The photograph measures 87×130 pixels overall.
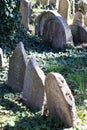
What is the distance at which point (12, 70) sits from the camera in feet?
21.6

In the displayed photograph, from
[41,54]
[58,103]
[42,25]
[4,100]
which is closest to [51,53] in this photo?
[41,54]

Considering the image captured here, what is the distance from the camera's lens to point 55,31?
9820 mm

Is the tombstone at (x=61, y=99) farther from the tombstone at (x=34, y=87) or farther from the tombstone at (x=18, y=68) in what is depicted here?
the tombstone at (x=18, y=68)

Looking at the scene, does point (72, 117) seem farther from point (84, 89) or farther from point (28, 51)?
point (28, 51)

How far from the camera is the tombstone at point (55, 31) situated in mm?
9461

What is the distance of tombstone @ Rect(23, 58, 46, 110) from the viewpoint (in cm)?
549

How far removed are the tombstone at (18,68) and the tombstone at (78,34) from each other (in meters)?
3.98

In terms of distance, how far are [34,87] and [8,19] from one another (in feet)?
10.8

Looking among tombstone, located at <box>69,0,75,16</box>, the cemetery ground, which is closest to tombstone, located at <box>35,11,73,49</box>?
the cemetery ground

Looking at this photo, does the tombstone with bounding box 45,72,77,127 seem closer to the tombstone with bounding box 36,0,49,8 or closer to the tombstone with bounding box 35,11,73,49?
the tombstone with bounding box 35,11,73,49

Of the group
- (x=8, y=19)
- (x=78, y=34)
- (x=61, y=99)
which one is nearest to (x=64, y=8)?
(x=78, y=34)

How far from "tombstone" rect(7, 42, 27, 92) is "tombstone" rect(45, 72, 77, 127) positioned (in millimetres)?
1234

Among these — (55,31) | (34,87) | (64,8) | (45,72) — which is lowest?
(45,72)

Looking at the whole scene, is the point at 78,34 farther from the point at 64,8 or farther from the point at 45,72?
the point at 64,8
